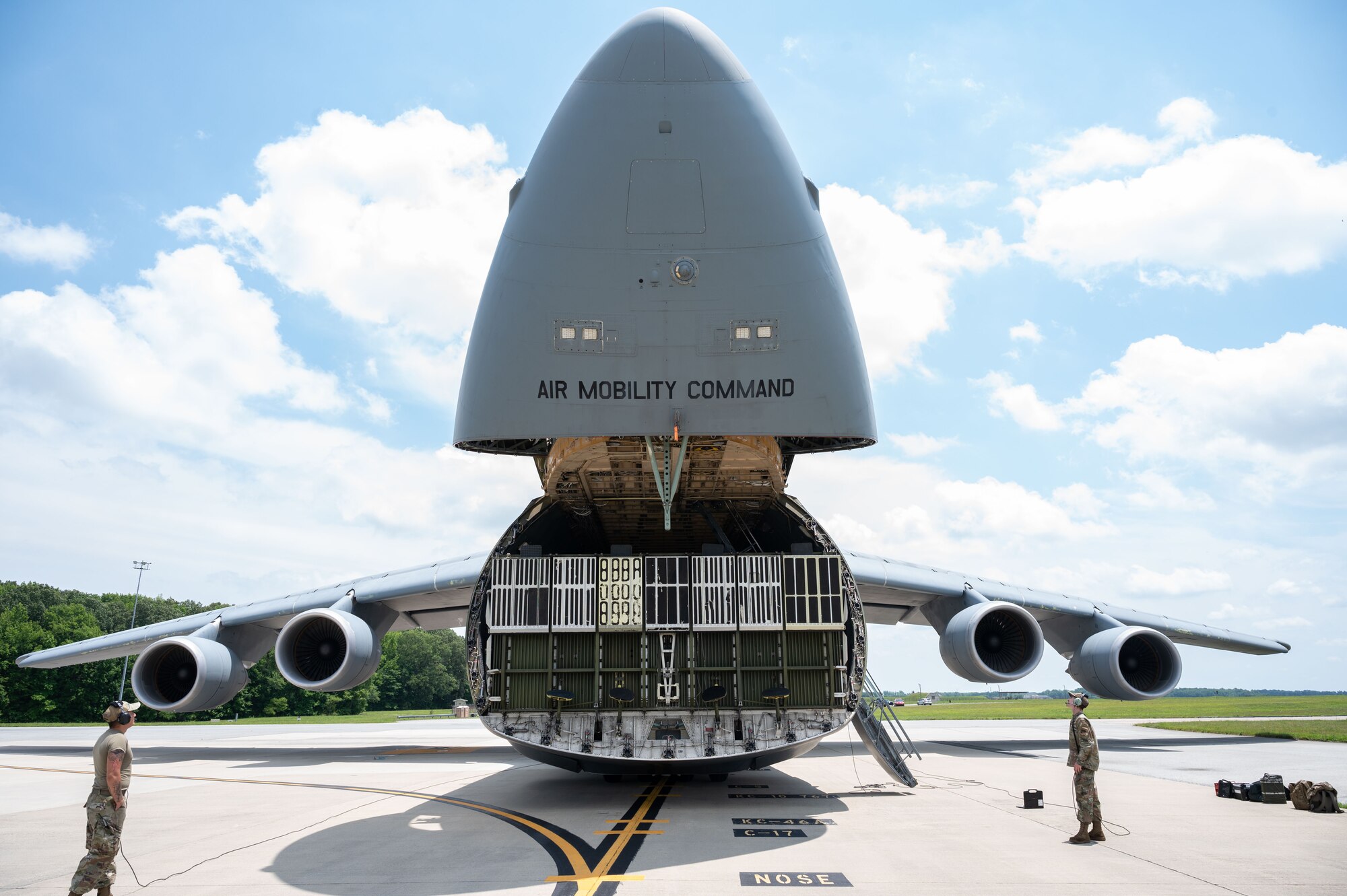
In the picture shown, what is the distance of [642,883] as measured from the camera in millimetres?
6504

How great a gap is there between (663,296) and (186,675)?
13.2m

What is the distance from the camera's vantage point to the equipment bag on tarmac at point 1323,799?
9.81 m

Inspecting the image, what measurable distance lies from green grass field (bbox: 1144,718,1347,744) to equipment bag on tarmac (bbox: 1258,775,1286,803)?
12.4 m

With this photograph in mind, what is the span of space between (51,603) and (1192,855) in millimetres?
74042

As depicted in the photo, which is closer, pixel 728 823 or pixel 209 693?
pixel 728 823

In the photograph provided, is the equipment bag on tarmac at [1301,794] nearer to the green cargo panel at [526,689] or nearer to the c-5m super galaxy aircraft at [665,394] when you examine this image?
the c-5m super galaxy aircraft at [665,394]

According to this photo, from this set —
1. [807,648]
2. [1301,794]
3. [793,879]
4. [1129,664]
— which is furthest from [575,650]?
[1129,664]

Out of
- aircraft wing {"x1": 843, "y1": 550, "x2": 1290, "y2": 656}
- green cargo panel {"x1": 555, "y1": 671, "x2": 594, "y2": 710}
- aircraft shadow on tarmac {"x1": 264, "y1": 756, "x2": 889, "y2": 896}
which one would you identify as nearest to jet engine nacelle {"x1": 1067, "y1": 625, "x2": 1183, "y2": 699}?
aircraft wing {"x1": 843, "y1": 550, "x2": 1290, "y2": 656}

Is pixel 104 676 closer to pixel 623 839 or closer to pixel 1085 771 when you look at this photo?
pixel 623 839

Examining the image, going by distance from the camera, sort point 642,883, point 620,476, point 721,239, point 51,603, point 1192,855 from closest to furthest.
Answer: point 642,883 < point 1192,855 < point 721,239 < point 620,476 < point 51,603

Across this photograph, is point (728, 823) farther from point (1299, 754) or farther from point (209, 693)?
point (1299, 754)

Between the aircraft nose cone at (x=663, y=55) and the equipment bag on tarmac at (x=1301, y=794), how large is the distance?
1086 centimetres

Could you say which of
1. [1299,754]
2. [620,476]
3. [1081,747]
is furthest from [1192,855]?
[1299,754]

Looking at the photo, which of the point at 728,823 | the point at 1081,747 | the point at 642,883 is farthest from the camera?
the point at 728,823
